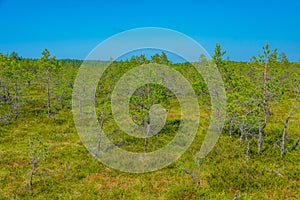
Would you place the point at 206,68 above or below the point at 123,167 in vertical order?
above

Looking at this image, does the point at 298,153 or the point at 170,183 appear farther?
the point at 298,153

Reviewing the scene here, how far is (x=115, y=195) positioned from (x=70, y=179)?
4141mm

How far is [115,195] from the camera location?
15156 mm

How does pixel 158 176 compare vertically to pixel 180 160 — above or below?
below

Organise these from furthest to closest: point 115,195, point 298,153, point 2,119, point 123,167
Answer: point 2,119 → point 298,153 → point 123,167 → point 115,195

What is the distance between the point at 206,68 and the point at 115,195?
746 inches

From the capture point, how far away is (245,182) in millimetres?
15930

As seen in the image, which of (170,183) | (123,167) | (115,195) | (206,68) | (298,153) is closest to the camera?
(115,195)

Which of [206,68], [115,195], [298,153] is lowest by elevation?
[115,195]

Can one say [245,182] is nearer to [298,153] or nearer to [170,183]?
[170,183]

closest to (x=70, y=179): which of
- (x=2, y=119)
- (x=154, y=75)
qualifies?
(x=154, y=75)

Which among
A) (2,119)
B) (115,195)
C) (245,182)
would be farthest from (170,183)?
(2,119)

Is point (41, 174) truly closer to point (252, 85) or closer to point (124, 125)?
point (124, 125)

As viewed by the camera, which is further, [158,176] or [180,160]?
[180,160]
